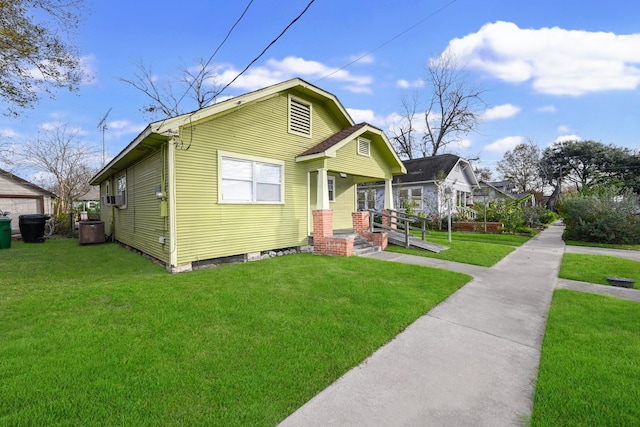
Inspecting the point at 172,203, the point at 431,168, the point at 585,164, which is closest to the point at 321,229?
the point at 172,203

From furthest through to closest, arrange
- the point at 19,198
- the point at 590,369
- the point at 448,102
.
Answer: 1. the point at 448,102
2. the point at 19,198
3. the point at 590,369

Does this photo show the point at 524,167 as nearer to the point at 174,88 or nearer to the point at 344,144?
the point at 344,144

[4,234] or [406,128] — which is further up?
[406,128]

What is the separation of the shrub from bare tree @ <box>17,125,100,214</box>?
1006 inches

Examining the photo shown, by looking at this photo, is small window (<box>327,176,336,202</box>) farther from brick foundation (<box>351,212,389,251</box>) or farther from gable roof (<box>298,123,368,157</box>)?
gable roof (<box>298,123,368,157</box>)

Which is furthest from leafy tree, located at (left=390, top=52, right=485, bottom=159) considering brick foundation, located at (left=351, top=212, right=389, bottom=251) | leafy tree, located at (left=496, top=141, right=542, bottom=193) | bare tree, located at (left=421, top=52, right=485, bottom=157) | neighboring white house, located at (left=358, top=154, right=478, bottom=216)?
brick foundation, located at (left=351, top=212, right=389, bottom=251)

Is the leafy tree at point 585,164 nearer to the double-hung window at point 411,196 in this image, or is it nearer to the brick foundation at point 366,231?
the double-hung window at point 411,196

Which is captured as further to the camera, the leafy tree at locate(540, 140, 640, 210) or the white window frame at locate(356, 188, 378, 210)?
the leafy tree at locate(540, 140, 640, 210)

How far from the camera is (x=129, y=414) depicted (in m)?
2.06

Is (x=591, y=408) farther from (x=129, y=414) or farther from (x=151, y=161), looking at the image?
(x=151, y=161)

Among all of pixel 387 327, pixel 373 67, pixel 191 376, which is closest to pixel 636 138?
pixel 373 67

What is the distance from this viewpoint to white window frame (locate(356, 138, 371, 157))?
1002 centimetres

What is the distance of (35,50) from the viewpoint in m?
6.62

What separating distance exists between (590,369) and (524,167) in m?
47.9
